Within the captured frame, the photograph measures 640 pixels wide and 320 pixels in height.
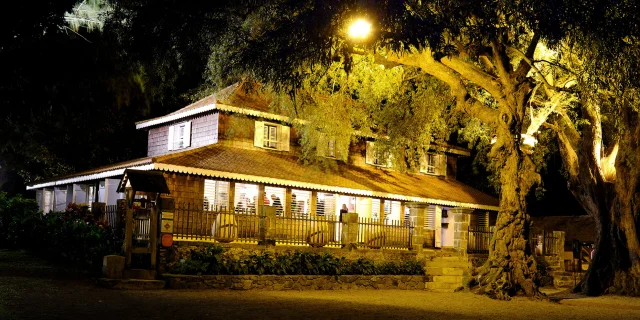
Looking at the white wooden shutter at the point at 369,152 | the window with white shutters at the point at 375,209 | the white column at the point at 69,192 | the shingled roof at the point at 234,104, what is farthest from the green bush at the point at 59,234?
the white wooden shutter at the point at 369,152

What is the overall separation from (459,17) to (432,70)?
4.12m

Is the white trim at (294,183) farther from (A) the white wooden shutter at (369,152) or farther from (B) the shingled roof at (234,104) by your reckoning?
(A) the white wooden shutter at (369,152)

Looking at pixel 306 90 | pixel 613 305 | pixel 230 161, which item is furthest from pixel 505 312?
pixel 230 161

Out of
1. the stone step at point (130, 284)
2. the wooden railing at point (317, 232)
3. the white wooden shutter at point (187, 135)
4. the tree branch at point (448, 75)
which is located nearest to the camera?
the stone step at point (130, 284)

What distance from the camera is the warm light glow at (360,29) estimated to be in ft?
52.4

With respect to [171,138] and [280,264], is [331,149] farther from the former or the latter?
[280,264]

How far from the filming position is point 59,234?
70.7ft

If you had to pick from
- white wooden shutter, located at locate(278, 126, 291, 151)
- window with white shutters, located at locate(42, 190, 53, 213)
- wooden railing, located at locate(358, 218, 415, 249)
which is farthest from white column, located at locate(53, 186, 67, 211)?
wooden railing, located at locate(358, 218, 415, 249)

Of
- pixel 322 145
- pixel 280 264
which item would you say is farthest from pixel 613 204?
pixel 322 145

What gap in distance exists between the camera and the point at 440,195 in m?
35.0

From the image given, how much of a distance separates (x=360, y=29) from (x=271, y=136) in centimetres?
1577

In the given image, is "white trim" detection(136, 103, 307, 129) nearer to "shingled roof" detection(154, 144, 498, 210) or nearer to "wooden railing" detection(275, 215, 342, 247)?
"shingled roof" detection(154, 144, 498, 210)

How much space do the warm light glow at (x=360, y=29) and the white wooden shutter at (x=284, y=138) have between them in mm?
15270

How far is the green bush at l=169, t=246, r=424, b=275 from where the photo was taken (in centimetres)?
1878
